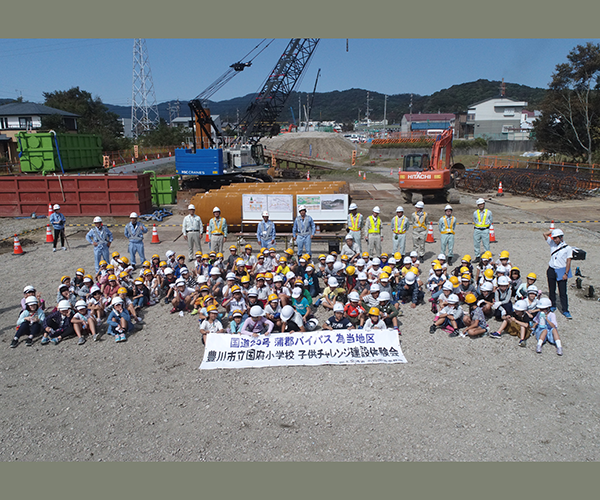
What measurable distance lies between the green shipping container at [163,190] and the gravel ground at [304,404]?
48.5ft

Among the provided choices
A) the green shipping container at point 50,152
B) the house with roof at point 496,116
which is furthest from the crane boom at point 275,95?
the house with roof at point 496,116

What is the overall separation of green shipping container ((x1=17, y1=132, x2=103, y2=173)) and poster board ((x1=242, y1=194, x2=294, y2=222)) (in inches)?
456

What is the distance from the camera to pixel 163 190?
73.5 feet

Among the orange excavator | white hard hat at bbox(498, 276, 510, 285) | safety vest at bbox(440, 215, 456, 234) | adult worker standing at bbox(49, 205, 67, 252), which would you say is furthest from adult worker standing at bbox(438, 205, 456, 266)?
adult worker standing at bbox(49, 205, 67, 252)

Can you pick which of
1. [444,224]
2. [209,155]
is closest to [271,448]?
[444,224]

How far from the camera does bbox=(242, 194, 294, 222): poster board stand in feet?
48.3

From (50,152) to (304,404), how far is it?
77.8 ft

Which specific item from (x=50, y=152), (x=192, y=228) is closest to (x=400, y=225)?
(x=192, y=228)

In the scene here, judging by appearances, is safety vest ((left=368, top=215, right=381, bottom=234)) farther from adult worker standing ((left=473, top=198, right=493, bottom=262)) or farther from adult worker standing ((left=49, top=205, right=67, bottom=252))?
adult worker standing ((left=49, top=205, right=67, bottom=252))

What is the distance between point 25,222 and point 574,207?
24.7 m

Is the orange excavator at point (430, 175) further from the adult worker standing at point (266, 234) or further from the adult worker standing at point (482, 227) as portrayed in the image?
the adult worker standing at point (266, 234)

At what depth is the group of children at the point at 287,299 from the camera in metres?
8.05

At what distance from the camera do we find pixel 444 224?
12125 millimetres

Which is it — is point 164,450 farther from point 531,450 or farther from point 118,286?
point 118,286
